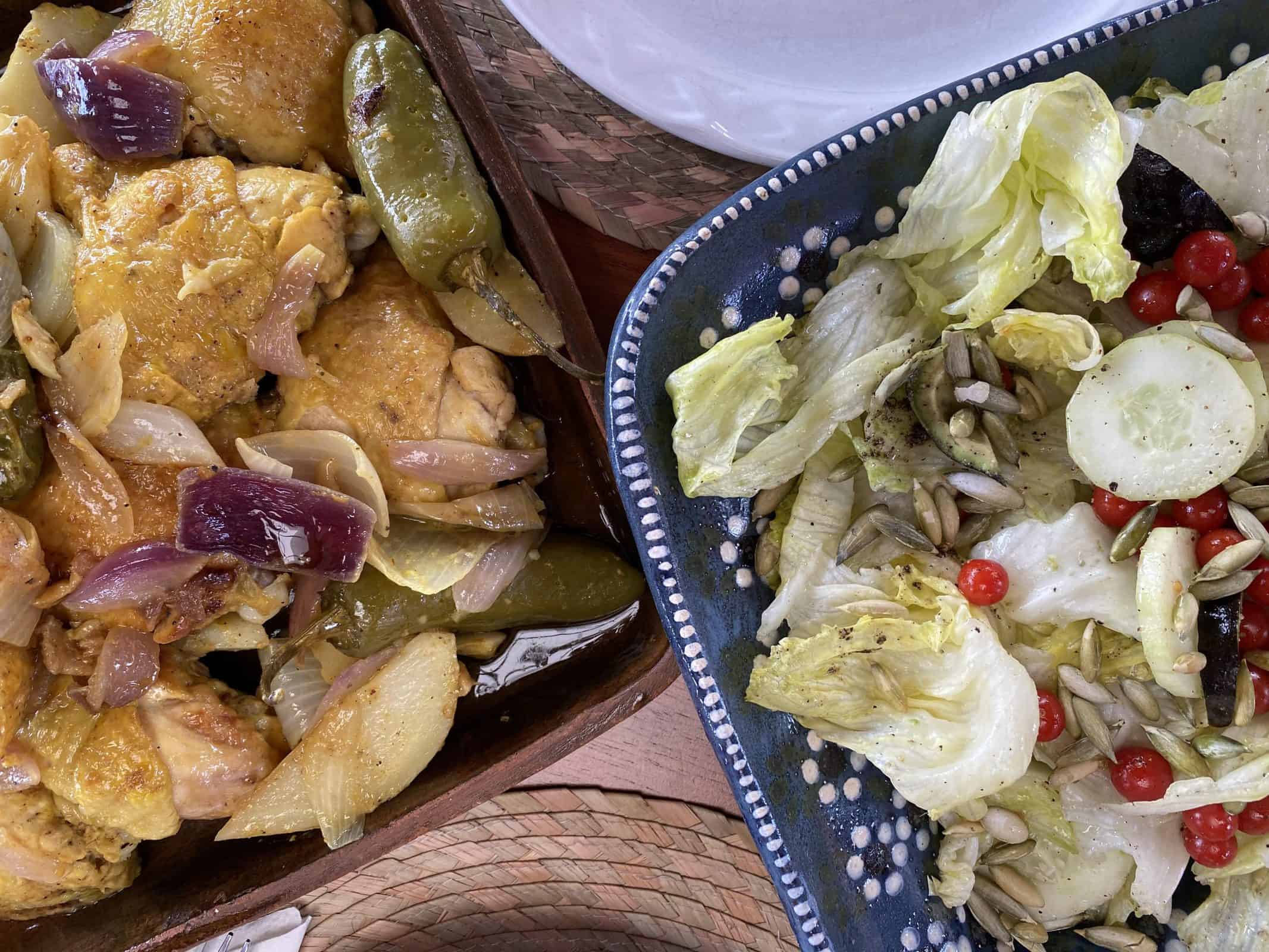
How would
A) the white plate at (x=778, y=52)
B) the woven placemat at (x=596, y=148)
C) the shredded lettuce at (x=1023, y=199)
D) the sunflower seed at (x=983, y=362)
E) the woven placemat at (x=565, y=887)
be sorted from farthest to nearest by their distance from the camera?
the woven placemat at (x=565, y=887) → the woven placemat at (x=596, y=148) → the white plate at (x=778, y=52) → the sunflower seed at (x=983, y=362) → the shredded lettuce at (x=1023, y=199)

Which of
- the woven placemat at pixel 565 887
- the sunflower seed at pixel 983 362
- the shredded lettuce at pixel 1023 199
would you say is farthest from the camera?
the woven placemat at pixel 565 887

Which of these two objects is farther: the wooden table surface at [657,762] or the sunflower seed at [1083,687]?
the wooden table surface at [657,762]

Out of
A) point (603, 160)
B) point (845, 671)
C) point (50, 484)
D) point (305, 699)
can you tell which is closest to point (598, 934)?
point (305, 699)

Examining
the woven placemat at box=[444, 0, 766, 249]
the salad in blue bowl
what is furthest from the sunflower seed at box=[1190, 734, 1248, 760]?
the woven placemat at box=[444, 0, 766, 249]

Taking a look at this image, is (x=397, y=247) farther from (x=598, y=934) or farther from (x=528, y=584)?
(x=598, y=934)

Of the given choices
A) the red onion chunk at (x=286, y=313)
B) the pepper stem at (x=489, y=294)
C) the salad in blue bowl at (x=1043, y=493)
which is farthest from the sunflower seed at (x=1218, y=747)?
the red onion chunk at (x=286, y=313)

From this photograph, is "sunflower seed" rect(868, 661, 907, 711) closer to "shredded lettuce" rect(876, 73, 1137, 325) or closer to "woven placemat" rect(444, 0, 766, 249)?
"shredded lettuce" rect(876, 73, 1137, 325)

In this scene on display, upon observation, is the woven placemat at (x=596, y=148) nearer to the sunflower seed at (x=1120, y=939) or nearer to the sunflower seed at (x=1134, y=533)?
the sunflower seed at (x=1134, y=533)

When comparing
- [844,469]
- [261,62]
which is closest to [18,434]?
[261,62]
